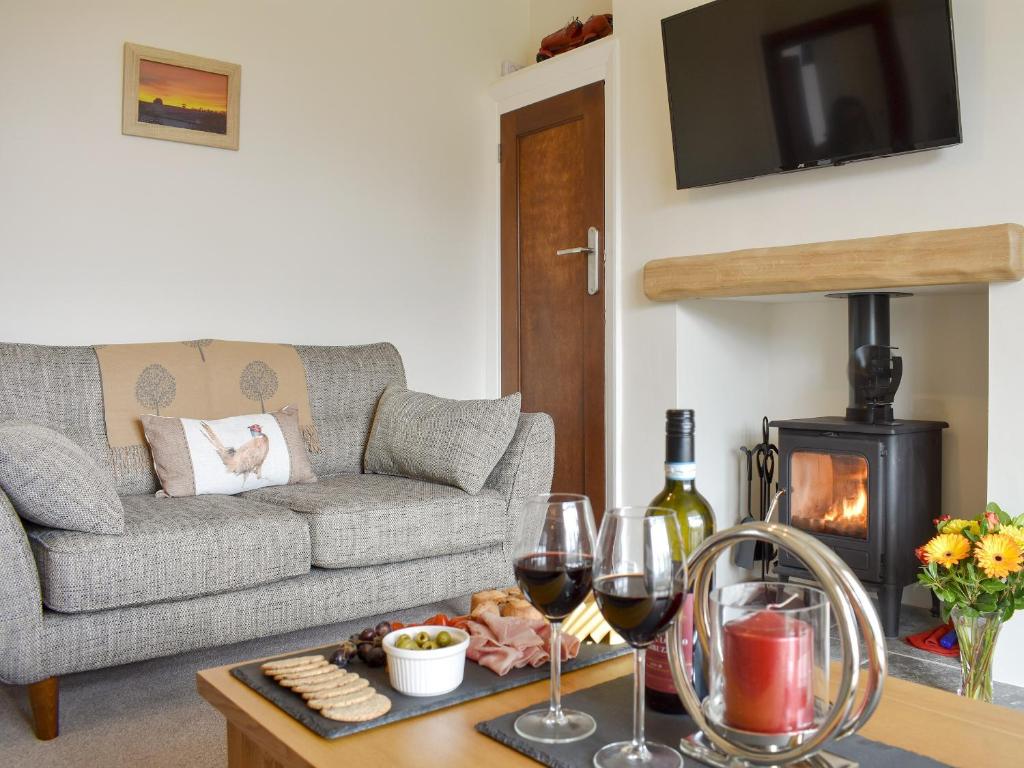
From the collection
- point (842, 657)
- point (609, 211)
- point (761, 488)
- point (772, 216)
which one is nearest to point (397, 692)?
point (842, 657)

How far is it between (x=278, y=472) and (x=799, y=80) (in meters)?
2.03

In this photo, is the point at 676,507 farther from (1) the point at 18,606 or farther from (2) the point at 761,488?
(2) the point at 761,488

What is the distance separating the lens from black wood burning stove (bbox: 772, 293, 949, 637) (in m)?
2.76

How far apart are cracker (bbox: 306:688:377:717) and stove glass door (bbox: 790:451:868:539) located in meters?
2.13

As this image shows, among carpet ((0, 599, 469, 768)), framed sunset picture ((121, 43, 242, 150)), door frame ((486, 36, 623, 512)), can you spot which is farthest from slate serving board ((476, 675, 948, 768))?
framed sunset picture ((121, 43, 242, 150))

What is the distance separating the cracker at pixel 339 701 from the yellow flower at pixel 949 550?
3.86 feet

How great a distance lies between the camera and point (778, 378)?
3615 mm

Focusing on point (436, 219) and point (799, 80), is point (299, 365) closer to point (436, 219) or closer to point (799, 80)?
point (436, 219)

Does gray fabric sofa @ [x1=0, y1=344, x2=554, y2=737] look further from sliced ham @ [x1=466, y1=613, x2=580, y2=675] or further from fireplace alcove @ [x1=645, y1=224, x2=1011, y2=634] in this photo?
sliced ham @ [x1=466, y1=613, x2=580, y2=675]

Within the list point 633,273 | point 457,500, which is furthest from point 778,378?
point 457,500

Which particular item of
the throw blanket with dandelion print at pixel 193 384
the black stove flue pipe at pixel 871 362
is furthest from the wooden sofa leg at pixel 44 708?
the black stove flue pipe at pixel 871 362

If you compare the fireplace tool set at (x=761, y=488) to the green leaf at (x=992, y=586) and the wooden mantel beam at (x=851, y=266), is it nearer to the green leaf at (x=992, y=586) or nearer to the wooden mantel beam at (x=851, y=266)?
the wooden mantel beam at (x=851, y=266)

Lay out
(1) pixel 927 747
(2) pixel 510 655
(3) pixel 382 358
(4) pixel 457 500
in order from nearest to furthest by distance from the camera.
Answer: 1. (1) pixel 927 747
2. (2) pixel 510 655
3. (4) pixel 457 500
4. (3) pixel 382 358

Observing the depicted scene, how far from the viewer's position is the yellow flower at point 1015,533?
164 cm
